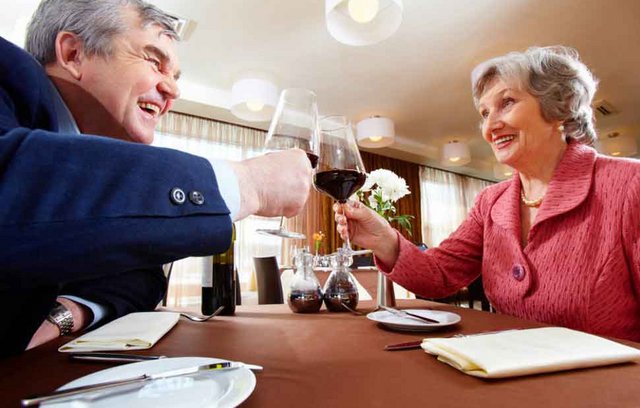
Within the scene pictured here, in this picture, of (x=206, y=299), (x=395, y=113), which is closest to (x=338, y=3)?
(x=206, y=299)

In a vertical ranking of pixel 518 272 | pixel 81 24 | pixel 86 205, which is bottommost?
pixel 518 272

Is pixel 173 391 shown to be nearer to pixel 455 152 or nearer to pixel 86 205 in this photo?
pixel 86 205

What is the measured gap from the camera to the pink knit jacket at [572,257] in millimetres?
951

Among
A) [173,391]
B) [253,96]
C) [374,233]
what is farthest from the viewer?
[253,96]

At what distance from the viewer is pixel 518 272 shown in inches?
41.6

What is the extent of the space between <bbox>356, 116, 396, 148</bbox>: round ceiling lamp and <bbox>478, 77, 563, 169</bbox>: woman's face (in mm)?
3480

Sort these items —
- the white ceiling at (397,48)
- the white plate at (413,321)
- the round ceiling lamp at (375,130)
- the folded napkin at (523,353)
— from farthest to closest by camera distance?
the round ceiling lamp at (375,130) < the white ceiling at (397,48) < the white plate at (413,321) < the folded napkin at (523,353)

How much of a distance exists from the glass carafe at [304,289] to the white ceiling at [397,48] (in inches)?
101

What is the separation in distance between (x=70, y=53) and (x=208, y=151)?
404cm

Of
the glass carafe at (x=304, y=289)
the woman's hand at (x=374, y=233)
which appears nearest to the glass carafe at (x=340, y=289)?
the glass carafe at (x=304, y=289)

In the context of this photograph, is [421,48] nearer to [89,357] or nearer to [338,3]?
[338,3]

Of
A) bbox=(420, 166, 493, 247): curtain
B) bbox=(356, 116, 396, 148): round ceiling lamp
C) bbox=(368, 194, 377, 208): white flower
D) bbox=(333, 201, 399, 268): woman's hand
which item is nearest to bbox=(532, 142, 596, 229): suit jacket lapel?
bbox=(333, 201, 399, 268): woman's hand

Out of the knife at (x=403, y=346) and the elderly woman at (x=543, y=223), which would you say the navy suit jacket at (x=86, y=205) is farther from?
the elderly woman at (x=543, y=223)

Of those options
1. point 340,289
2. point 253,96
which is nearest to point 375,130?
point 253,96
